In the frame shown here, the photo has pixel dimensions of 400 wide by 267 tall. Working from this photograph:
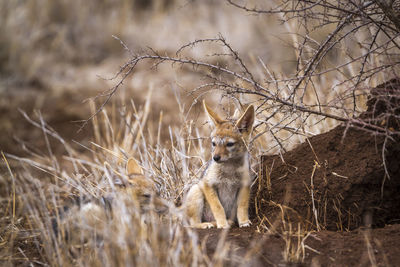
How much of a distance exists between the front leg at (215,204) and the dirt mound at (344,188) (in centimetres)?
40

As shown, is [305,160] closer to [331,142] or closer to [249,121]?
[331,142]

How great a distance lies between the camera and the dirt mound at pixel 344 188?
4.29 m

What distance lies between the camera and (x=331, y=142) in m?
4.68

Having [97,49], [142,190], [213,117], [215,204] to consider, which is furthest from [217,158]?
[97,49]

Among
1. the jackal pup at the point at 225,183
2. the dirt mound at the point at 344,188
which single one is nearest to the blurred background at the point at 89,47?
the jackal pup at the point at 225,183

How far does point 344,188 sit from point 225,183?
3.98 ft

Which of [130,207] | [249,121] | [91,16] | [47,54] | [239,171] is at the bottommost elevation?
[130,207]

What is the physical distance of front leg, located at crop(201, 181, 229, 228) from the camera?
4.61 meters

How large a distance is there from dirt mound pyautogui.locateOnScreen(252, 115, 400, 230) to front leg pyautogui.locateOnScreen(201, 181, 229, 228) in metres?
0.40

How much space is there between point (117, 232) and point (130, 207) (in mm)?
305

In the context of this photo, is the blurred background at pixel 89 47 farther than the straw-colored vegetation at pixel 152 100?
Yes

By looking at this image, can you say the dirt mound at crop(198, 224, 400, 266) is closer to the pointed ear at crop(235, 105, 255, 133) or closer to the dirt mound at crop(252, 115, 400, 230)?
the dirt mound at crop(252, 115, 400, 230)

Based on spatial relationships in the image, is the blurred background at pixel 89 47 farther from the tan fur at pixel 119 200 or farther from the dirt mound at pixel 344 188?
the dirt mound at pixel 344 188

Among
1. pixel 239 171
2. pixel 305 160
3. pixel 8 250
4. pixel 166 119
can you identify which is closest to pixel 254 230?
pixel 239 171
